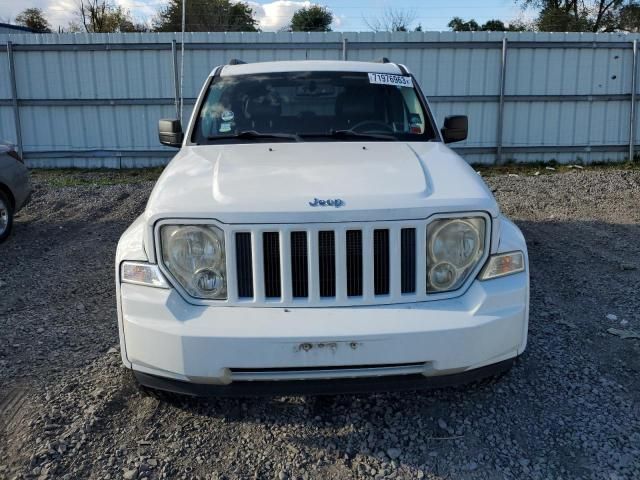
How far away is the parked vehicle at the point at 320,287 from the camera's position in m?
2.63

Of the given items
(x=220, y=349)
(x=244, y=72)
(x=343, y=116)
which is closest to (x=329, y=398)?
(x=220, y=349)

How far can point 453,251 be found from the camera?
9.34ft

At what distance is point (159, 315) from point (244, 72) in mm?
2674

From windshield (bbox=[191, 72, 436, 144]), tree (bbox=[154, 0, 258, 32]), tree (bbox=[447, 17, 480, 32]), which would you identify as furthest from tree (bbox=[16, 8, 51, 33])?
windshield (bbox=[191, 72, 436, 144])

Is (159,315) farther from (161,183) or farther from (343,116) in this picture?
(343,116)

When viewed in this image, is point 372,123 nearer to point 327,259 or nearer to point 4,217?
point 327,259

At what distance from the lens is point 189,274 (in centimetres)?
281

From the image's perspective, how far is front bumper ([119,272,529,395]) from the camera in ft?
8.57

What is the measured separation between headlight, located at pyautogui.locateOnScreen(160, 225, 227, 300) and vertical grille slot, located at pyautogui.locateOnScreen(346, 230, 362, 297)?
1.91ft

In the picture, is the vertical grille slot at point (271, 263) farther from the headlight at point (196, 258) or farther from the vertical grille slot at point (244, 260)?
the headlight at point (196, 258)

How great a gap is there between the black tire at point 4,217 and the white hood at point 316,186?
177 inches

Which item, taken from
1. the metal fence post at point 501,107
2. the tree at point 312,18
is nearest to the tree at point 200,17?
the tree at point 312,18

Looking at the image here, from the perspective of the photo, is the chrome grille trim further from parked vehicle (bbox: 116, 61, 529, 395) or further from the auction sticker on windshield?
the auction sticker on windshield

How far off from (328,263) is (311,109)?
1.98 m
